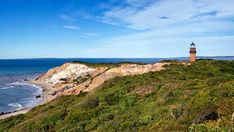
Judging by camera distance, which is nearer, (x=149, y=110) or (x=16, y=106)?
(x=149, y=110)

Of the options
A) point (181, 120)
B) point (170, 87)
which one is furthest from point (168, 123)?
point (170, 87)

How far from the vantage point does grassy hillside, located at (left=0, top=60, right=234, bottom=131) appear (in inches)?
486

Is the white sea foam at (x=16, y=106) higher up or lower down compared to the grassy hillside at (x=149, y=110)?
lower down

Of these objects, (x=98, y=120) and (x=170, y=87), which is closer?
(x=98, y=120)

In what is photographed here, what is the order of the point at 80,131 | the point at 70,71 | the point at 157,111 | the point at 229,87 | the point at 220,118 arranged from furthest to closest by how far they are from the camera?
the point at 70,71, the point at 80,131, the point at 157,111, the point at 229,87, the point at 220,118

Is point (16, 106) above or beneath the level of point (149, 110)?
beneath

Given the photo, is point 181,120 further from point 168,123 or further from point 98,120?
point 98,120

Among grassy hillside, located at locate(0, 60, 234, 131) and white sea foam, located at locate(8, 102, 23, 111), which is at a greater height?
grassy hillside, located at locate(0, 60, 234, 131)

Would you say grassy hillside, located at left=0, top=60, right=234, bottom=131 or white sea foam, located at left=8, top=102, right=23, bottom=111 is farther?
white sea foam, located at left=8, top=102, right=23, bottom=111

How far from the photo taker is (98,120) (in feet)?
64.3

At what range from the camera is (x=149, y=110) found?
60.5ft

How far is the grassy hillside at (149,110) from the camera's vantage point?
1234 cm

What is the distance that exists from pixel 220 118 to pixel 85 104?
14.6 meters

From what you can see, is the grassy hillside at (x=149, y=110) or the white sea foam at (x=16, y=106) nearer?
the grassy hillside at (x=149, y=110)
